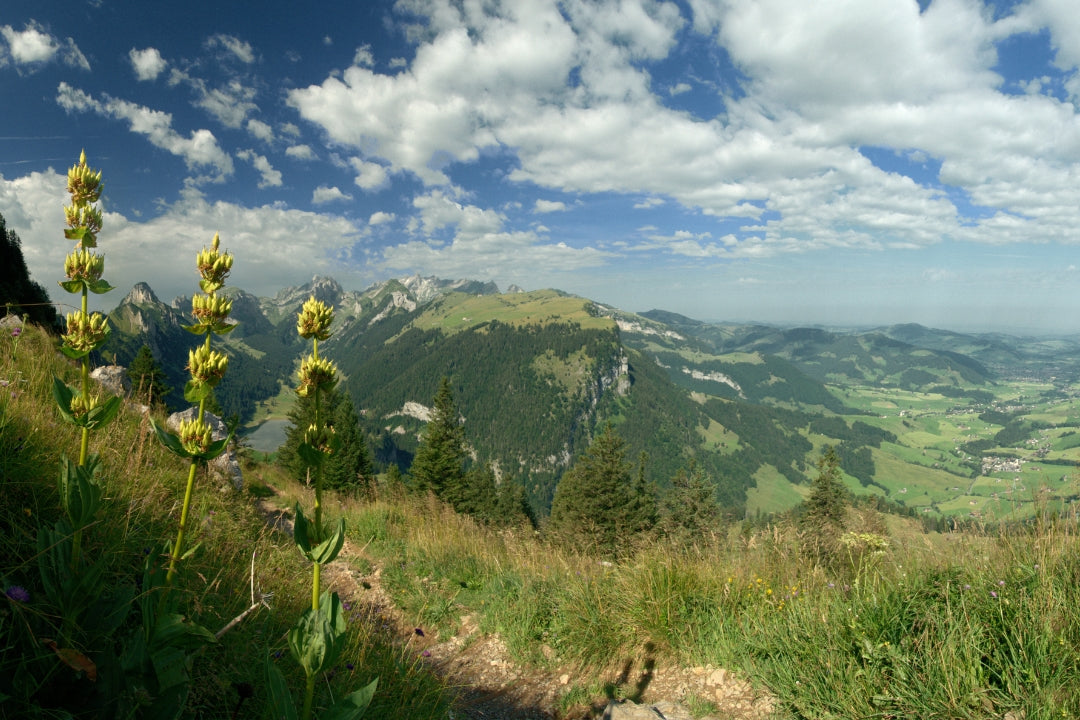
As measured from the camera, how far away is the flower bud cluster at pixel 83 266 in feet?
7.92

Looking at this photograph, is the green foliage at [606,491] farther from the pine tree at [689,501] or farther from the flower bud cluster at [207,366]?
the flower bud cluster at [207,366]

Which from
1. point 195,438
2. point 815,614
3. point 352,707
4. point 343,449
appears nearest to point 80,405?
point 195,438

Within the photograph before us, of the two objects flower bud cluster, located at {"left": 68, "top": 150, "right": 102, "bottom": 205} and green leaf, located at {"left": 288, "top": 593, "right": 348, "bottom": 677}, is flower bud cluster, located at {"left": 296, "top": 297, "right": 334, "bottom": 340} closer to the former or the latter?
green leaf, located at {"left": 288, "top": 593, "right": 348, "bottom": 677}

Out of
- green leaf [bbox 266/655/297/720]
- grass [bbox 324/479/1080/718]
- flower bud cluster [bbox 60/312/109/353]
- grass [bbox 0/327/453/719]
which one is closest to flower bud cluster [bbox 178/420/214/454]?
grass [bbox 0/327/453/719]

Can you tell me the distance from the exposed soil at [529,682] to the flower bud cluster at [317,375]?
2.78m

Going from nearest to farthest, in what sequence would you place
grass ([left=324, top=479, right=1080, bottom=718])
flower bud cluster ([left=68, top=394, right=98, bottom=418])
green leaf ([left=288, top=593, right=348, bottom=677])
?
green leaf ([left=288, top=593, right=348, bottom=677])
flower bud cluster ([left=68, top=394, right=98, bottom=418])
grass ([left=324, top=479, right=1080, bottom=718])

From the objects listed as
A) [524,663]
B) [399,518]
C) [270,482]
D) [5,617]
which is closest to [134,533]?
[5,617]

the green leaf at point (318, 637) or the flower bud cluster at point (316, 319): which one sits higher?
the flower bud cluster at point (316, 319)

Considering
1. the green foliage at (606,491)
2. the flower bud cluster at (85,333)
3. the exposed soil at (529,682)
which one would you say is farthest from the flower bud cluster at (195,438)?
the green foliage at (606,491)

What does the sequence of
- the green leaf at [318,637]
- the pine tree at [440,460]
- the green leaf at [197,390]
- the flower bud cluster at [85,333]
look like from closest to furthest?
the green leaf at [318,637] → the green leaf at [197,390] → the flower bud cluster at [85,333] → the pine tree at [440,460]

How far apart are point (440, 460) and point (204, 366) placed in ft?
104

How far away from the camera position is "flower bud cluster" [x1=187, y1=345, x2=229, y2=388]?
2.09m

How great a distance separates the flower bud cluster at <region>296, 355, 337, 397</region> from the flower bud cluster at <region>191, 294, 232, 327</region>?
50 centimetres

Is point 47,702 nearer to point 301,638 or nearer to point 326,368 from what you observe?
point 301,638
